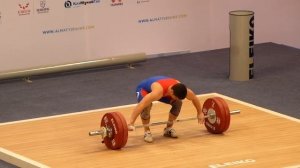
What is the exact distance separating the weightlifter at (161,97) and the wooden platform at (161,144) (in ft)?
0.54

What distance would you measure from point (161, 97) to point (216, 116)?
0.66 meters

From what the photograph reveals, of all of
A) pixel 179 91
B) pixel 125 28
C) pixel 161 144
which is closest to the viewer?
pixel 179 91

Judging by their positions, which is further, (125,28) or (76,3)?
(125,28)

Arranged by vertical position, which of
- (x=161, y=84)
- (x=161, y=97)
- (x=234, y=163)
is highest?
(x=161, y=84)

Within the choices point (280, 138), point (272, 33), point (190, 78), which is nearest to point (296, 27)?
point (272, 33)

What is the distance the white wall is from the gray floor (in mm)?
242

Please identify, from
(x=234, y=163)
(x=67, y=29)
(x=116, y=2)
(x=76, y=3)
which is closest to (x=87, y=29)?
(x=67, y=29)

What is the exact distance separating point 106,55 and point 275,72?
7.97ft

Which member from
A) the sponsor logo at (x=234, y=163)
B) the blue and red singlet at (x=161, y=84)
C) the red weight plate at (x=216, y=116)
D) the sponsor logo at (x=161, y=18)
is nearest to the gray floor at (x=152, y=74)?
the sponsor logo at (x=161, y=18)

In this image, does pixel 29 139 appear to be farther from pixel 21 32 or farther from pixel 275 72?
pixel 275 72

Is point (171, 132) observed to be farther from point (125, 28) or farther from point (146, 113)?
point (125, 28)

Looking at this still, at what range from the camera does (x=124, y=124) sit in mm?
7602

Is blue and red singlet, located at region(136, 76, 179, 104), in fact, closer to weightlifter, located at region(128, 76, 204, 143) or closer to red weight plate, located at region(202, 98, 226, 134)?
weightlifter, located at region(128, 76, 204, 143)

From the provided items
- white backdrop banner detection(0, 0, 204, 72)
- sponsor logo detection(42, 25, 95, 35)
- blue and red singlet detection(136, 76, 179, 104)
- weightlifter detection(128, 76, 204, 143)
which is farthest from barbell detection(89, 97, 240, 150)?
sponsor logo detection(42, 25, 95, 35)
